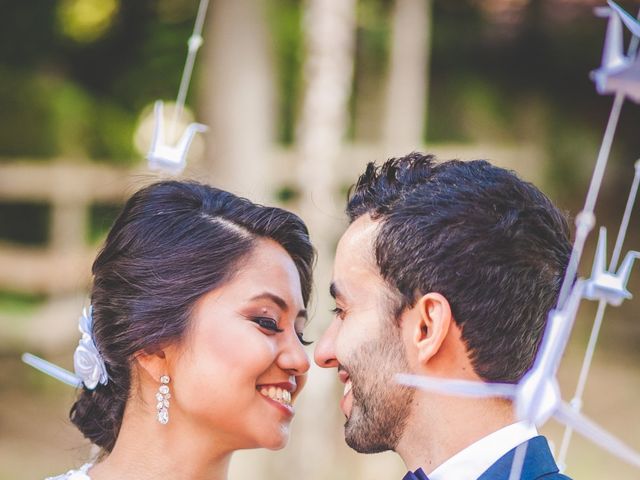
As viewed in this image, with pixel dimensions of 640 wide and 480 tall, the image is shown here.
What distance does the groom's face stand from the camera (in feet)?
7.03

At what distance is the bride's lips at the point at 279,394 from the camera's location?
246 cm

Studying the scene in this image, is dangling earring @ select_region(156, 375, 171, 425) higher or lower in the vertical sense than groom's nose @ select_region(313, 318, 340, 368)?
lower

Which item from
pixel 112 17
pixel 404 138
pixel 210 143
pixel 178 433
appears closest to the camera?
pixel 178 433

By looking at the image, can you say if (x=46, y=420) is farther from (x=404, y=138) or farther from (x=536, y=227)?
(x=536, y=227)

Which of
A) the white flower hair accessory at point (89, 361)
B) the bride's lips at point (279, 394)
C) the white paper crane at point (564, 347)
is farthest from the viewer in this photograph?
the white flower hair accessory at point (89, 361)

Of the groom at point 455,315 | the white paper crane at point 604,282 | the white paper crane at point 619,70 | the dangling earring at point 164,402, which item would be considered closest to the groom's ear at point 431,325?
the groom at point 455,315

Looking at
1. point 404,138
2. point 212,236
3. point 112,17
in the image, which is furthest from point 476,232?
point 112,17

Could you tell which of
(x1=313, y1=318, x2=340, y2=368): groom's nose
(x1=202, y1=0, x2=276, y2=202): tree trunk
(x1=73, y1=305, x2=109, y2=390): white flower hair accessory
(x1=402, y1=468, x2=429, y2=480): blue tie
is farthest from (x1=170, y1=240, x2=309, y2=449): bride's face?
(x1=202, y1=0, x2=276, y2=202): tree trunk

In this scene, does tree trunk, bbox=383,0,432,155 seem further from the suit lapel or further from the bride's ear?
the suit lapel

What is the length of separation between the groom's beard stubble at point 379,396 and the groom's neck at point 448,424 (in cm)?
4

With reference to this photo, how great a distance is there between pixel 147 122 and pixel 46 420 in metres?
3.04

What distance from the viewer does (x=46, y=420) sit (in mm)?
9125

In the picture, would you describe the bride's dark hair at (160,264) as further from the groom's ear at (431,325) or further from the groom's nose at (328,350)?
the groom's ear at (431,325)

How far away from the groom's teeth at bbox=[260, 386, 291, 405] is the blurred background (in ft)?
16.8
